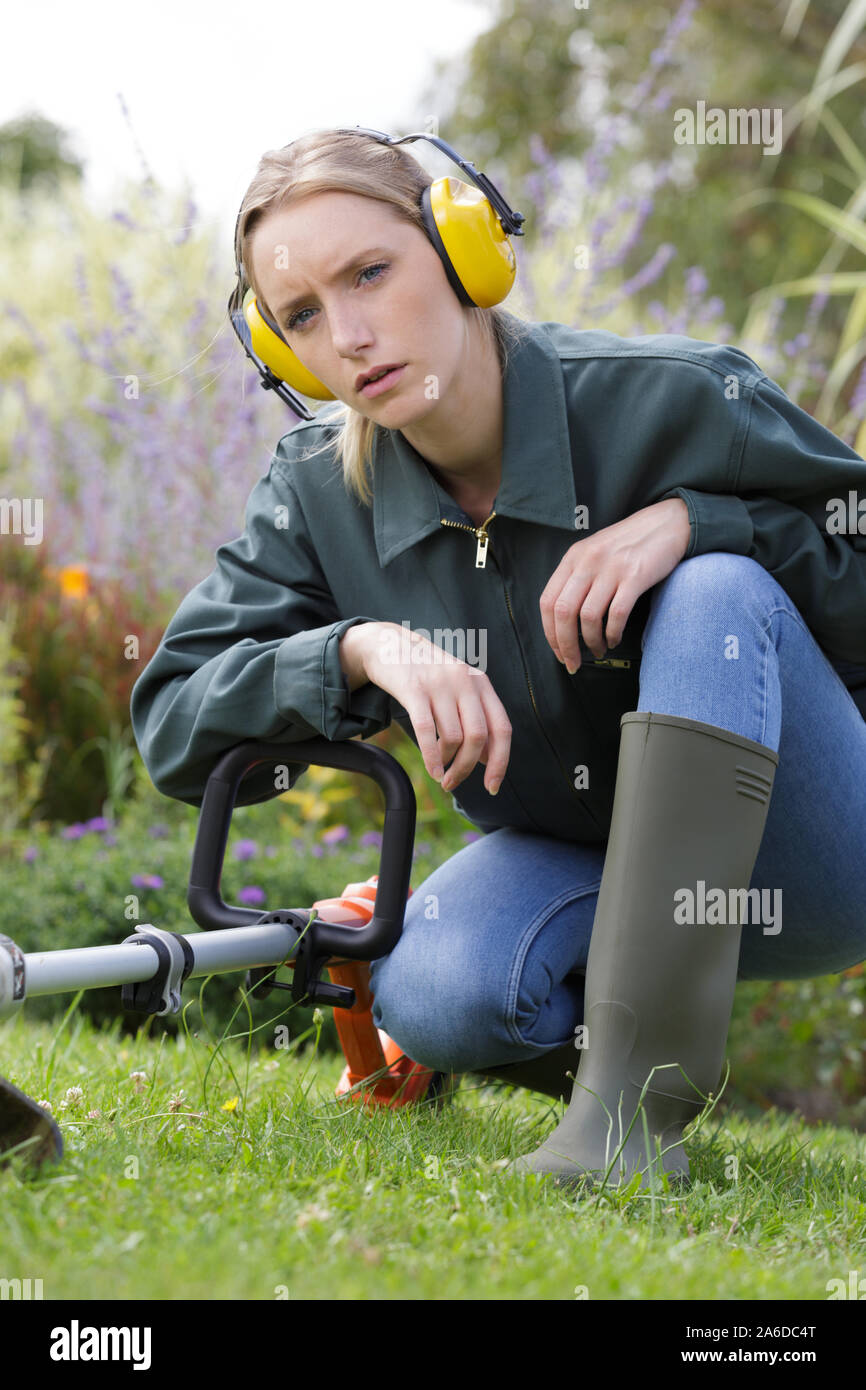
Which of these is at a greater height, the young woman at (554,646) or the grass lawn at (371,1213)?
the young woman at (554,646)

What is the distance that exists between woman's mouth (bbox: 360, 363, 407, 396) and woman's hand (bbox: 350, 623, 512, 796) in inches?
13.5

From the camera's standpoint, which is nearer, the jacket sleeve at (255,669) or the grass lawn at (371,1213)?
the grass lawn at (371,1213)

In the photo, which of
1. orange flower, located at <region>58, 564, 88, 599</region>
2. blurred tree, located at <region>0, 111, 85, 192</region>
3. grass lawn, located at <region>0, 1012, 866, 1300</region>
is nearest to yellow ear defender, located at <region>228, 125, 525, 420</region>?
grass lawn, located at <region>0, 1012, 866, 1300</region>

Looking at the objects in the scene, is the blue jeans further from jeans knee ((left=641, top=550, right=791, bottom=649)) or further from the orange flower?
the orange flower

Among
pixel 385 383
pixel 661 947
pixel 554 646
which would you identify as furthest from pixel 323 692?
pixel 661 947

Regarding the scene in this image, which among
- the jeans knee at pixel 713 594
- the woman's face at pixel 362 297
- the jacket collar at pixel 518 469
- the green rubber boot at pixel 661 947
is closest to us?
the green rubber boot at pixel 661 947

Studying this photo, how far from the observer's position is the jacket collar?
1805mm

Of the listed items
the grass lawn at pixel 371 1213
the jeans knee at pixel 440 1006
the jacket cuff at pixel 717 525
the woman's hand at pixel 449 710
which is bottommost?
the grass lawn at pixel 371 1213

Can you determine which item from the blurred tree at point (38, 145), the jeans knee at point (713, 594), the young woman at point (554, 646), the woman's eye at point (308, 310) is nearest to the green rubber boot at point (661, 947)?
the young woman at point (554, 646)

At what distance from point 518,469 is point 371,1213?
966 mm

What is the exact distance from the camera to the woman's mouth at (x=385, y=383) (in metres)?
1.73

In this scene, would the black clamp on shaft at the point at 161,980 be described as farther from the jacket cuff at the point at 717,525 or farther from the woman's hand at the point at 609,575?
the jacket cuff at the point at 717,525

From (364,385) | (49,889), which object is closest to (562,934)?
(364,385)

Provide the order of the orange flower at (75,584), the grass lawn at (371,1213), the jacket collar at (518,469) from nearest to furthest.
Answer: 1. the grass lawn at (371,1213)
2. the jacket collar at (518,469)
3. the orange flower at (75,584)
